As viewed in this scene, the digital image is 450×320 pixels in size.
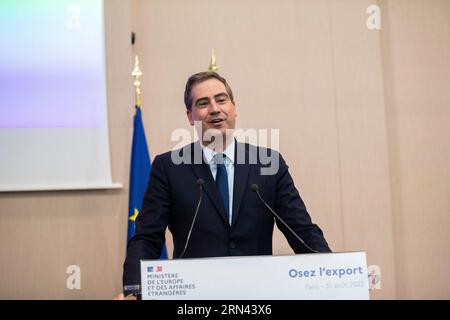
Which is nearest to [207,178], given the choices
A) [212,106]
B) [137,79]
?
[212,106]

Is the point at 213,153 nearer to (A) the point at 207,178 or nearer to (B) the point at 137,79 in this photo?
(A) the point at 207,178

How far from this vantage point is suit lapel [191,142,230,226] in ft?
6.44

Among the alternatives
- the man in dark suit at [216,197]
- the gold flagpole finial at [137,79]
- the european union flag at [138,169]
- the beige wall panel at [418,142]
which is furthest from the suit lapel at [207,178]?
the beige wall panel at [418,142]

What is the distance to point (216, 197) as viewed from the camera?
198 cm

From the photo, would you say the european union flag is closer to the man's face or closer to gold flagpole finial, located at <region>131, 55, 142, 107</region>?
gold flagpole finial, located at <region>131, 55, 142, 107</region>

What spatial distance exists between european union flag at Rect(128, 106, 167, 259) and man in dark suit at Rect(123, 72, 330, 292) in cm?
123

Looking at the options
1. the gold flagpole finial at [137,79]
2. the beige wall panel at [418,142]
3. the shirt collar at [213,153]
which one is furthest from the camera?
the beige wall panel at [418,142]

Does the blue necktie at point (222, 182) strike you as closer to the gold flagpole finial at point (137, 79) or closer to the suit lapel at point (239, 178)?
the suit lapel at point (239, 178)

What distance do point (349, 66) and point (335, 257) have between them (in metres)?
2.74

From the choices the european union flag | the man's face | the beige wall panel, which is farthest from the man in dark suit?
the beige wall panel

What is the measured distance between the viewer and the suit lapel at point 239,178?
1.98m

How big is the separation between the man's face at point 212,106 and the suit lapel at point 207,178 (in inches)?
3.4
